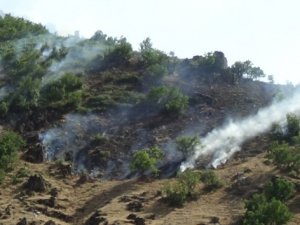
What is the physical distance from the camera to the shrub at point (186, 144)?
152 feet

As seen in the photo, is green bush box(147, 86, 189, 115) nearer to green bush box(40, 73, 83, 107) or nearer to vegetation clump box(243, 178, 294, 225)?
green bush box(40, 73, 83, 107)

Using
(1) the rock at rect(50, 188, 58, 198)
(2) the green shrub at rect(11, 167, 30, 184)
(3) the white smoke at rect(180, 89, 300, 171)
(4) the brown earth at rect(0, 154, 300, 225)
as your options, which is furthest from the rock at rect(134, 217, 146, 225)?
(2) the green shrub at rect(11, 167, 30, 184)

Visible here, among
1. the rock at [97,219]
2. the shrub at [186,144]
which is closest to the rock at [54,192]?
the rock at [97,219]

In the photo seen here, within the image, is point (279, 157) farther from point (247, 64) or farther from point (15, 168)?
point (247, 64)

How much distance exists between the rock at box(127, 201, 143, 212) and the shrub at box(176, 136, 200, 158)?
30.0 feet

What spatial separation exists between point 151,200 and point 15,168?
12211 millimetres

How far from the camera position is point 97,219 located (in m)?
36.7

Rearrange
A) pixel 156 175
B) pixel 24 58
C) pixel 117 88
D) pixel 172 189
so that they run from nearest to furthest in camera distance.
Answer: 1. pixel 172 189
2. pixel 156 175
3. pixel 117 88
4. pixel 24 58

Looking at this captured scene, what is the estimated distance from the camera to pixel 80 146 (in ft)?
167

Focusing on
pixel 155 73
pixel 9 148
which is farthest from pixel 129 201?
pixel 155 73

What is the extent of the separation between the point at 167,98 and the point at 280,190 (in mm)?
24321

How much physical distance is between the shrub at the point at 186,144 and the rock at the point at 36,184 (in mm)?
11637

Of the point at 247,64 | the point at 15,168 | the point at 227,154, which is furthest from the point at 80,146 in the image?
the point at 247,64

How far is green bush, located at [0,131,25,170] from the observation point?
44159 millimetres
